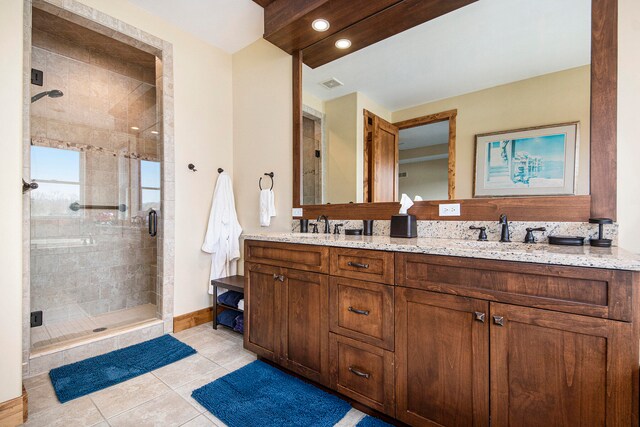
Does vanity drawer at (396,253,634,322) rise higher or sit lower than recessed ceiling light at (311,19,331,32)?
lower

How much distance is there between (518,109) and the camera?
158 centimetres

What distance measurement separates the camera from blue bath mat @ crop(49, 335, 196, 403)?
1.79 metres

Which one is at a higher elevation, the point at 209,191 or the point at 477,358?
the point at 209,191

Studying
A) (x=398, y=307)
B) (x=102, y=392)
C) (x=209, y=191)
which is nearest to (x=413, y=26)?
(x=398, y=307)

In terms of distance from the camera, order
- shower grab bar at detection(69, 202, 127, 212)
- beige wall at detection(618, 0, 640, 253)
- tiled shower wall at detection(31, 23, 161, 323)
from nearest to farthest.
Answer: beige wall at detection(618, 0, 640, 253) → tiled shower wall at detection(31, 23, 161, 323) → shower grab bar at detection(69, 202, 127, 212)

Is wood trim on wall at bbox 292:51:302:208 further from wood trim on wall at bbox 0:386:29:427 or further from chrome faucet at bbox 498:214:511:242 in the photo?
wood trim on wall at bbox 0:386:29:427

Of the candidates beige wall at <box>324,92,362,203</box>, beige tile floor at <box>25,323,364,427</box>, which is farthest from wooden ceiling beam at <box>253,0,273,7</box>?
beige tile floor at <box>25,323,364,427</box>

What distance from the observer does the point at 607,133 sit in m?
1.36

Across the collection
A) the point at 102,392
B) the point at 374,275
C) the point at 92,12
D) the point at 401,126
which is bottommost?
the point at 102,392

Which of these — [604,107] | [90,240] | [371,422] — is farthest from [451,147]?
[90,240]

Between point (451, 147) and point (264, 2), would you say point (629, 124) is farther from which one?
point (264, 2)

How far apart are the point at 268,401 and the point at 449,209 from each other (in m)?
1.59

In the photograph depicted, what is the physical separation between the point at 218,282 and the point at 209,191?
94 centimetres

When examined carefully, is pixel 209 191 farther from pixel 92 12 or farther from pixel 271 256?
pixel 92 12
